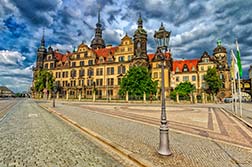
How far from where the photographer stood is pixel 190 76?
71000 mm

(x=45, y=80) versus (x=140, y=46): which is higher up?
(x=140, y=46)

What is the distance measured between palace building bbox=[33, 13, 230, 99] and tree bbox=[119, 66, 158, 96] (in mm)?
7965

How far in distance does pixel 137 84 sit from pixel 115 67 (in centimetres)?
1758

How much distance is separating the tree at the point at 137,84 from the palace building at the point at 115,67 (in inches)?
314

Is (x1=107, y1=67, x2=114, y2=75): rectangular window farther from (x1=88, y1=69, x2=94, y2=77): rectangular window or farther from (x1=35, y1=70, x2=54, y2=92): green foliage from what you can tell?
(x1=35, y1=70, x2=54, y2=92): green foliage

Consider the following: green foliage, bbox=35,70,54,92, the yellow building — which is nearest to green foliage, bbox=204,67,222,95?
the yellow building

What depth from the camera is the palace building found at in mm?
62875

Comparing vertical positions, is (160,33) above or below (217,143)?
above

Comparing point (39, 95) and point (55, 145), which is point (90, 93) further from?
point (55, 145)

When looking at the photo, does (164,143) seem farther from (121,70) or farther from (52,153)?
(121,70)

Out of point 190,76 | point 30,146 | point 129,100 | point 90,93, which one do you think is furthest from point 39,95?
point 30,146

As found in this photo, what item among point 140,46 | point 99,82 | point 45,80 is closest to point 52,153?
point 140,46

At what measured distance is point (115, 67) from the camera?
66375mm

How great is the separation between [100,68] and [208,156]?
64596 millimetres
